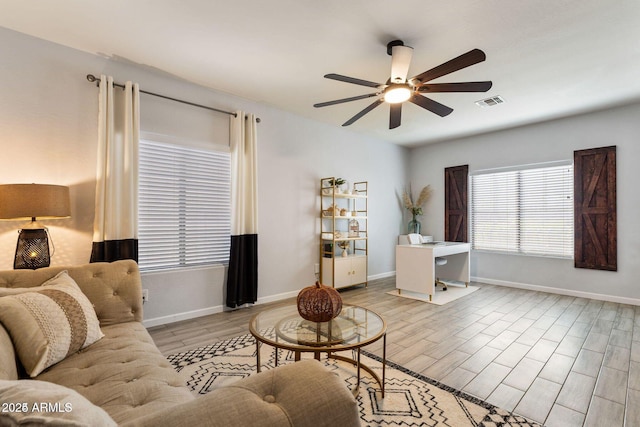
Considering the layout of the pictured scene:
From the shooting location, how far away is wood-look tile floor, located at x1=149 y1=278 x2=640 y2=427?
1994 mm

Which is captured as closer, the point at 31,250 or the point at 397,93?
the point at 31,250

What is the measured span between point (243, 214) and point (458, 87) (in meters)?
2.70

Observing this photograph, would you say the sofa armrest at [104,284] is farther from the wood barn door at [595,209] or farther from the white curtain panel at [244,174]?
the wood barn door at [595,209]

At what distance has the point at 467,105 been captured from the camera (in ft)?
13.8

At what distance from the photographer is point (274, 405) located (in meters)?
0.70

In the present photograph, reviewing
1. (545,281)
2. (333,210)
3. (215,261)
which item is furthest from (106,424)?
(545,281)

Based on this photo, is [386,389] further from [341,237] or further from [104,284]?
[341,237]

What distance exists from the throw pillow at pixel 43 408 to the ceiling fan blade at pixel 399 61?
2815 mm

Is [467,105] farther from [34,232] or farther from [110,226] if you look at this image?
[34,232]

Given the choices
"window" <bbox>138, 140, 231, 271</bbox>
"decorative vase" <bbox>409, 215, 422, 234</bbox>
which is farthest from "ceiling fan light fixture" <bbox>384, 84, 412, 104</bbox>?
"decorative vase" <bbox>409, 215, 422, 234</bbox>

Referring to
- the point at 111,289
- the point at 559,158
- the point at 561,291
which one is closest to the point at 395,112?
the point at 111,289

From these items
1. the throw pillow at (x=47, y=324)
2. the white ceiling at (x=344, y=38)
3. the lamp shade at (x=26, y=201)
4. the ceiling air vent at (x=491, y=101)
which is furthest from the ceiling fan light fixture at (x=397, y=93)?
the lamp shade at (x=26, y=201)

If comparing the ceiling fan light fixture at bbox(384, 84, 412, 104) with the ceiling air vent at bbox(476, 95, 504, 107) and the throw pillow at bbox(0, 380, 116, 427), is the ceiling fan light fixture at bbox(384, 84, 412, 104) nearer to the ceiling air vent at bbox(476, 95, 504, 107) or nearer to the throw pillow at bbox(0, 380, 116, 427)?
the ceiling air vent at bbox(476, 95, 504, 107)

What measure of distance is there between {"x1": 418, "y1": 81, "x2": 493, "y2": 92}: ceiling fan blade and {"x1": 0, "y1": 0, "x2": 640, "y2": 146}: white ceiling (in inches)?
18.2
